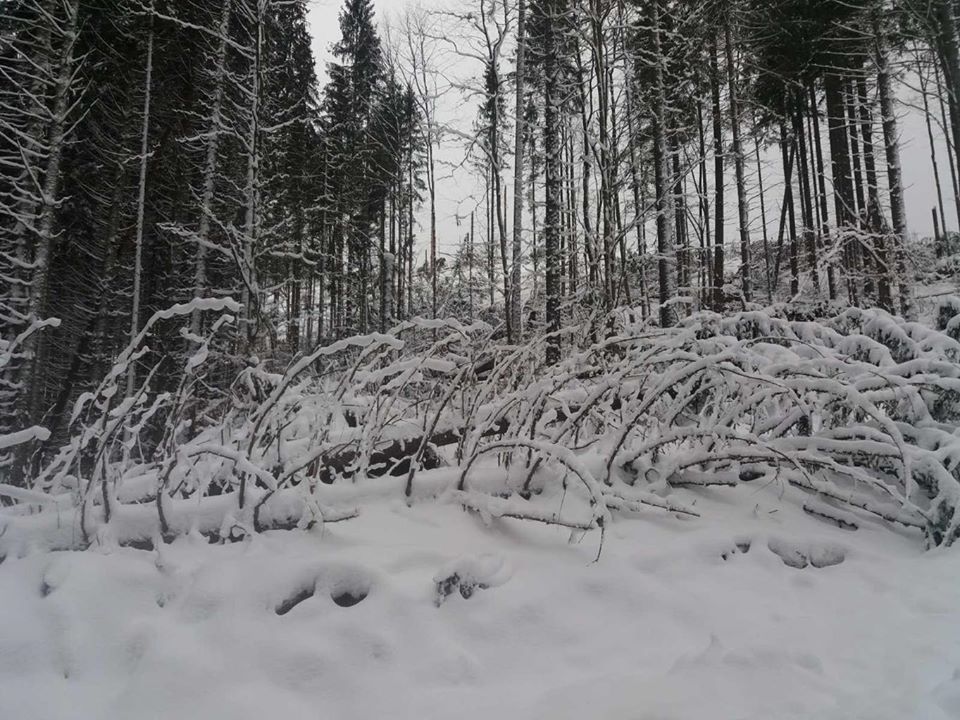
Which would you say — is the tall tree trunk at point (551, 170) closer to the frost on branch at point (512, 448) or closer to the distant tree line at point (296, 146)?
the distant tree line at point (296, 146)

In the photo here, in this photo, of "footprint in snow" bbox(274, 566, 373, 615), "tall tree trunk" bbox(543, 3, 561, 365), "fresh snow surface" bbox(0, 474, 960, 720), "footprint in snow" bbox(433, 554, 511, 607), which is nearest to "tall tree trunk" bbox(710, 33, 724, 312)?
"tall tree trunk" bbox(543, 3, 561, 365)

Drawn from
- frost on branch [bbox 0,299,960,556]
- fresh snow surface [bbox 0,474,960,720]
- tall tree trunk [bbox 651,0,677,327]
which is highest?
tall tree trunk [bbox 651,0,677,327]

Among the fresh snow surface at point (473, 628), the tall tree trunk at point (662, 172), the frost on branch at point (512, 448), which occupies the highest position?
the tall tree trunk at point (662, 172)

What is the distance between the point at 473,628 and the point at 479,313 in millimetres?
12786

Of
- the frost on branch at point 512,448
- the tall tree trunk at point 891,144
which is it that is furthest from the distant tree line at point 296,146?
the frost on branch at point 512,448

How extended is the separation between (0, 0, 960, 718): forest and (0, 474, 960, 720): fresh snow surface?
43 mm

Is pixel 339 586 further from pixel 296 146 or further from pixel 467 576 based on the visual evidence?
pixel 296 146

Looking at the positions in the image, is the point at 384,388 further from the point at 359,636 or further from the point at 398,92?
the point at 398,92

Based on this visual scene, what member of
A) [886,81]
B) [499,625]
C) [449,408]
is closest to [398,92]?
[886,81]

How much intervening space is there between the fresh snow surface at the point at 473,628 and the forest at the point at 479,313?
4 cm

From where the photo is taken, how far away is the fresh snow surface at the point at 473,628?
1218 mm

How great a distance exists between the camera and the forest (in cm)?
201

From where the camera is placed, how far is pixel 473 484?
88.4 inches

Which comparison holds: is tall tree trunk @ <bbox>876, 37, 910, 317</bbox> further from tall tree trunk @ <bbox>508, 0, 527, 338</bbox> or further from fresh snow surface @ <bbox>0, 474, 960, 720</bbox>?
fresh snow surface @ <bbox>0, 474, 960, 720</bbox>
